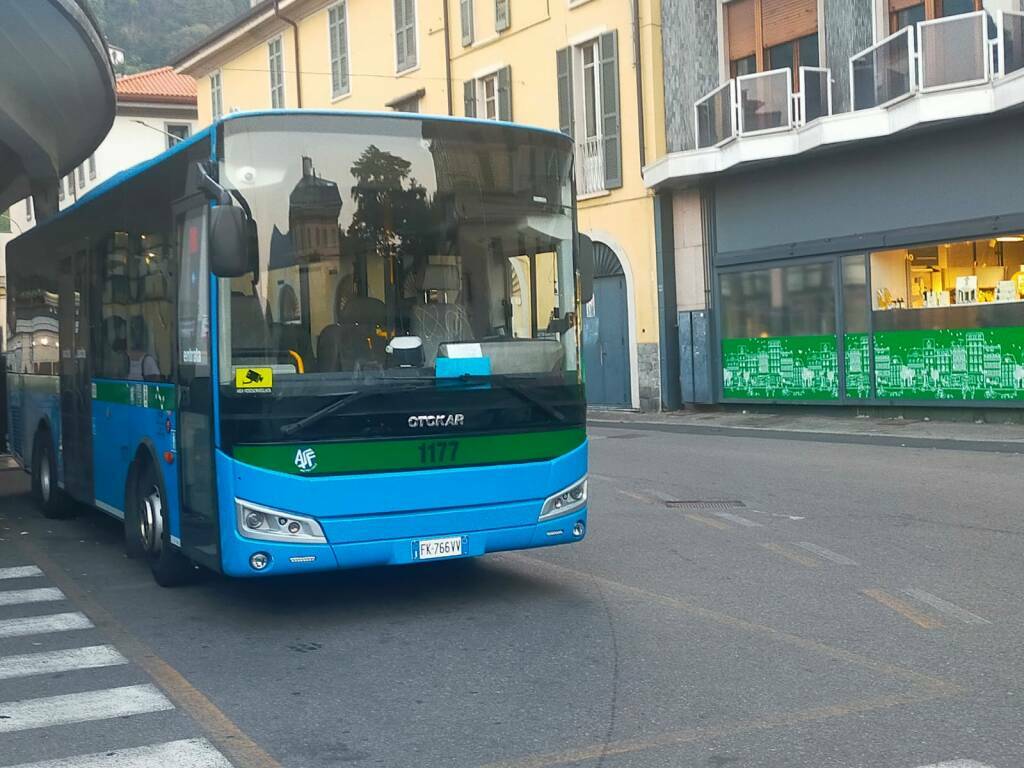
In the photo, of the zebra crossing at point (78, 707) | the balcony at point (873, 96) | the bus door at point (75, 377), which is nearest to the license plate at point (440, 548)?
the zebra crossing at point (78, 707)

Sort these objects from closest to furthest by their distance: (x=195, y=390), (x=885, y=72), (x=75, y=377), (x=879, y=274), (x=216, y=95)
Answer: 1. (x=195, y=390)
2. (x=75, y=377)
3. (x=885, y=72)
4. (x=879, y=274)
5. (x=216, y=95)

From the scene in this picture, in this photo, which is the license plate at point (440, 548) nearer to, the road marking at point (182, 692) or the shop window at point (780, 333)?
the road marking at point (182, 692)

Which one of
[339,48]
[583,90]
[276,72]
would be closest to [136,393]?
[583,90]

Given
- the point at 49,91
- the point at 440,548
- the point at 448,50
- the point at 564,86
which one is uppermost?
the point at 448,50

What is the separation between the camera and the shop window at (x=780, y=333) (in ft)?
76.1

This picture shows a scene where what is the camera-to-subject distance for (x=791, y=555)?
9727mm

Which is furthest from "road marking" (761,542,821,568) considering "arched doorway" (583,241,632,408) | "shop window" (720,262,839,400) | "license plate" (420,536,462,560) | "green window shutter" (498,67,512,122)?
"green window shutter" (498,67,512,122)

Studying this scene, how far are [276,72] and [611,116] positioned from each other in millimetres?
16946

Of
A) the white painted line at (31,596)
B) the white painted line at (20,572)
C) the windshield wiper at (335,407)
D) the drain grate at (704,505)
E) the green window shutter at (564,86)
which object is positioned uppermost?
the green window shutter at (564,86)

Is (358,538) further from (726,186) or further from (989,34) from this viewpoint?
(726,186)

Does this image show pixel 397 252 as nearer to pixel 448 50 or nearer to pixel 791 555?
pixel 791 555

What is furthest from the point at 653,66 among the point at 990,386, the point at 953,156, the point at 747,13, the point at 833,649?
the point at 833,649

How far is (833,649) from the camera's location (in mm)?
6852

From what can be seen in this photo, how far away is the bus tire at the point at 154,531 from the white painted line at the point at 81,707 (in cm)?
240
